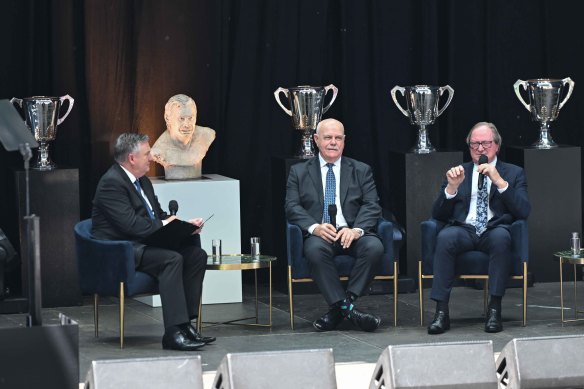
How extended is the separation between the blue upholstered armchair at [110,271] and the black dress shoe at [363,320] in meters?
0.99

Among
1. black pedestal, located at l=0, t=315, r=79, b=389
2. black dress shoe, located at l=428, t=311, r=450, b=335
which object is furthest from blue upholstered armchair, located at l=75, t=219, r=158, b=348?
black pedestal, located at l=0, t=315, r=79, b=389

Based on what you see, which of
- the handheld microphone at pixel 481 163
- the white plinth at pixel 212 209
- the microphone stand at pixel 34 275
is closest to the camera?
the microphone stand at pixel 34 275

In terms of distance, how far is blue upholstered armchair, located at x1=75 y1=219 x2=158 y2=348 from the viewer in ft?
21.0

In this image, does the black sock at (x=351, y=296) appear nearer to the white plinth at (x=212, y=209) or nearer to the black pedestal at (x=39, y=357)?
the white plinth at (x=212, y=209)

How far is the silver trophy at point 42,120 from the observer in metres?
7.53

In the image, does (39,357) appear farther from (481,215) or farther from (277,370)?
(481,215)

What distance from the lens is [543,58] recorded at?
891 centimetres

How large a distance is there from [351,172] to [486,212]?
74 cm

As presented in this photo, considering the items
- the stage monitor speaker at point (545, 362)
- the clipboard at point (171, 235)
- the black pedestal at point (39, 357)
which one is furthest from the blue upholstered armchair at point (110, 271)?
the stage monitor speaker at point (545, 362)

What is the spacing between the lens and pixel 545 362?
13.5 ft

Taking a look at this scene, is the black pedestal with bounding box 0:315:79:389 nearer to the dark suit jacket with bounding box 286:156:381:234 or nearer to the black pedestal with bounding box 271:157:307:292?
the dark suit jacket with bounding box 286:156:381:234

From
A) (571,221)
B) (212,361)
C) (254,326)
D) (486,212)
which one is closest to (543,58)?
(571,221)

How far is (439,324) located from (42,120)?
8.25 feet

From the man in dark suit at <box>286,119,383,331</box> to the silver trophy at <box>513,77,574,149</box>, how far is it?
61.7 inches
